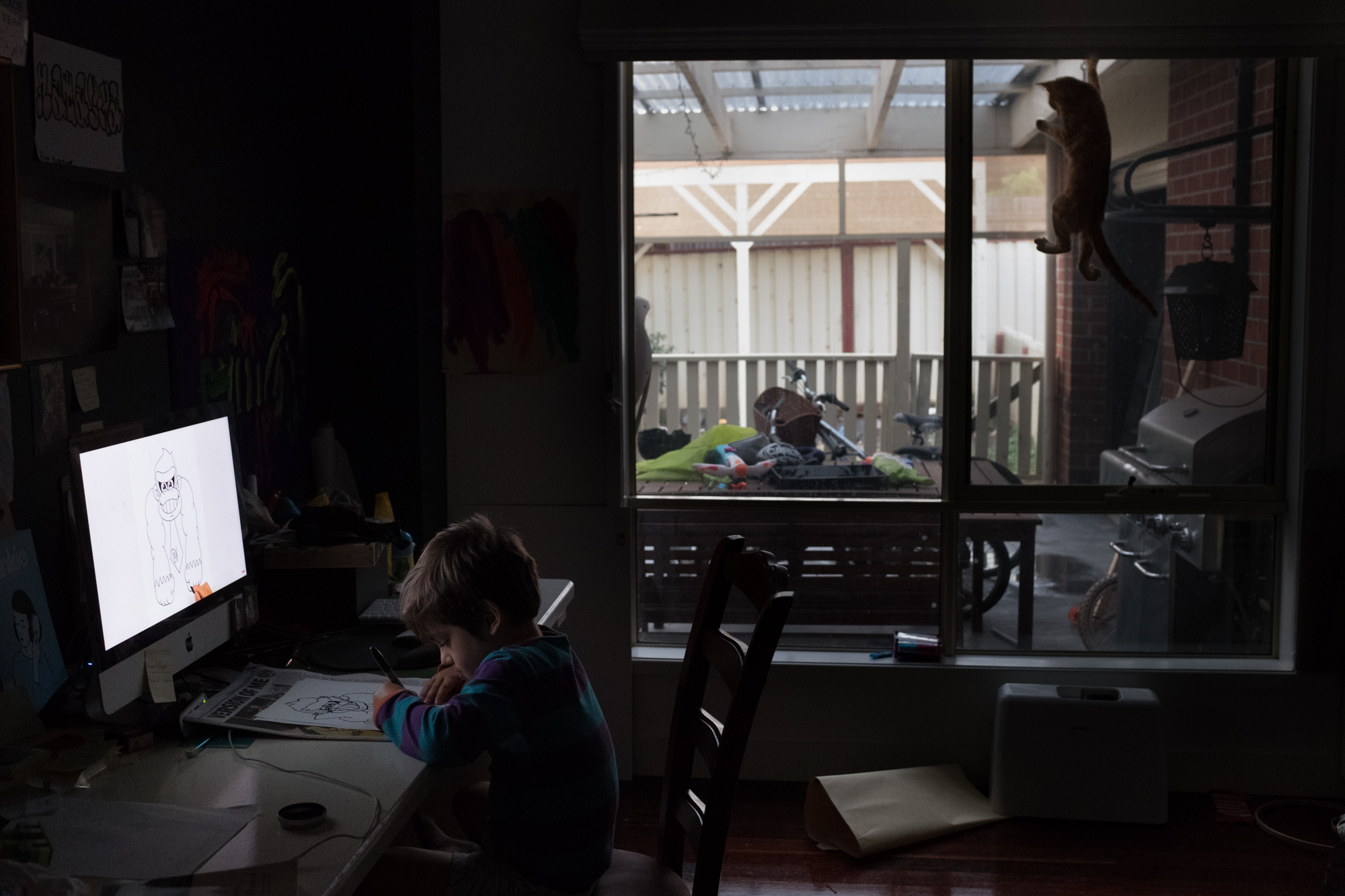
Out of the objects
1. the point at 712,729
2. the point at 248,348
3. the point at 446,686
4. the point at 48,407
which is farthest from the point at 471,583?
the point at 248,348

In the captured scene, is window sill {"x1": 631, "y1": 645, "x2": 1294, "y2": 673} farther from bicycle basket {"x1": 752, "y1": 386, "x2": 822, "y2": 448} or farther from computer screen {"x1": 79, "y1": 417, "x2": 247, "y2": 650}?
computer screen {"x1": 79, "y1": 417, "x2": 247, "y2": 650}

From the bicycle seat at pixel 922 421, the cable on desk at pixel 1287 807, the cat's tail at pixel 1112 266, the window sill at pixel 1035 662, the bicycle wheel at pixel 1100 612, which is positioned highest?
the cat's tail at pixel 1112 266

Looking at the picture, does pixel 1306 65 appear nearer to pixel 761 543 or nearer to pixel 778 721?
pixel 761 543

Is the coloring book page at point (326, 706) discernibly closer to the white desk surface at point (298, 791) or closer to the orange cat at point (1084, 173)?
the white desk surface at point (298, 791)

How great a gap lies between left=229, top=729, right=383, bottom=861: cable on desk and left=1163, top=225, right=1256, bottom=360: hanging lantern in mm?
2538

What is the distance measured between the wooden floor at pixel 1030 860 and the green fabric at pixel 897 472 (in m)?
0.95

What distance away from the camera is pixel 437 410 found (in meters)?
3.13

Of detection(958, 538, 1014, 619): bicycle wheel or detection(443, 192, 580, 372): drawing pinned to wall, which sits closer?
detection(443, 192, 580, 372): drawing pinned to wall

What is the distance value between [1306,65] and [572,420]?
2.18 metres

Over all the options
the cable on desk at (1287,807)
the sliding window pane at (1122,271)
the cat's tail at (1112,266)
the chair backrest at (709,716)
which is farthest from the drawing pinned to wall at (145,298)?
the cable on desk at (1287,807)

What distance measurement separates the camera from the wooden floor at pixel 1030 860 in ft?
8.70

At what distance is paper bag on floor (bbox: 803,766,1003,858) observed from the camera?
9.29 ft

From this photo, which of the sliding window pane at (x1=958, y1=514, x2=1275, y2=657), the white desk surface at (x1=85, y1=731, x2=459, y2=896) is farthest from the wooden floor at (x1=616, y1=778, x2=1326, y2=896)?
the white desk surface at (x1=85, y1=731, x2=459, y2=896)

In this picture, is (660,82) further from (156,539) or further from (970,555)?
(156,539)
